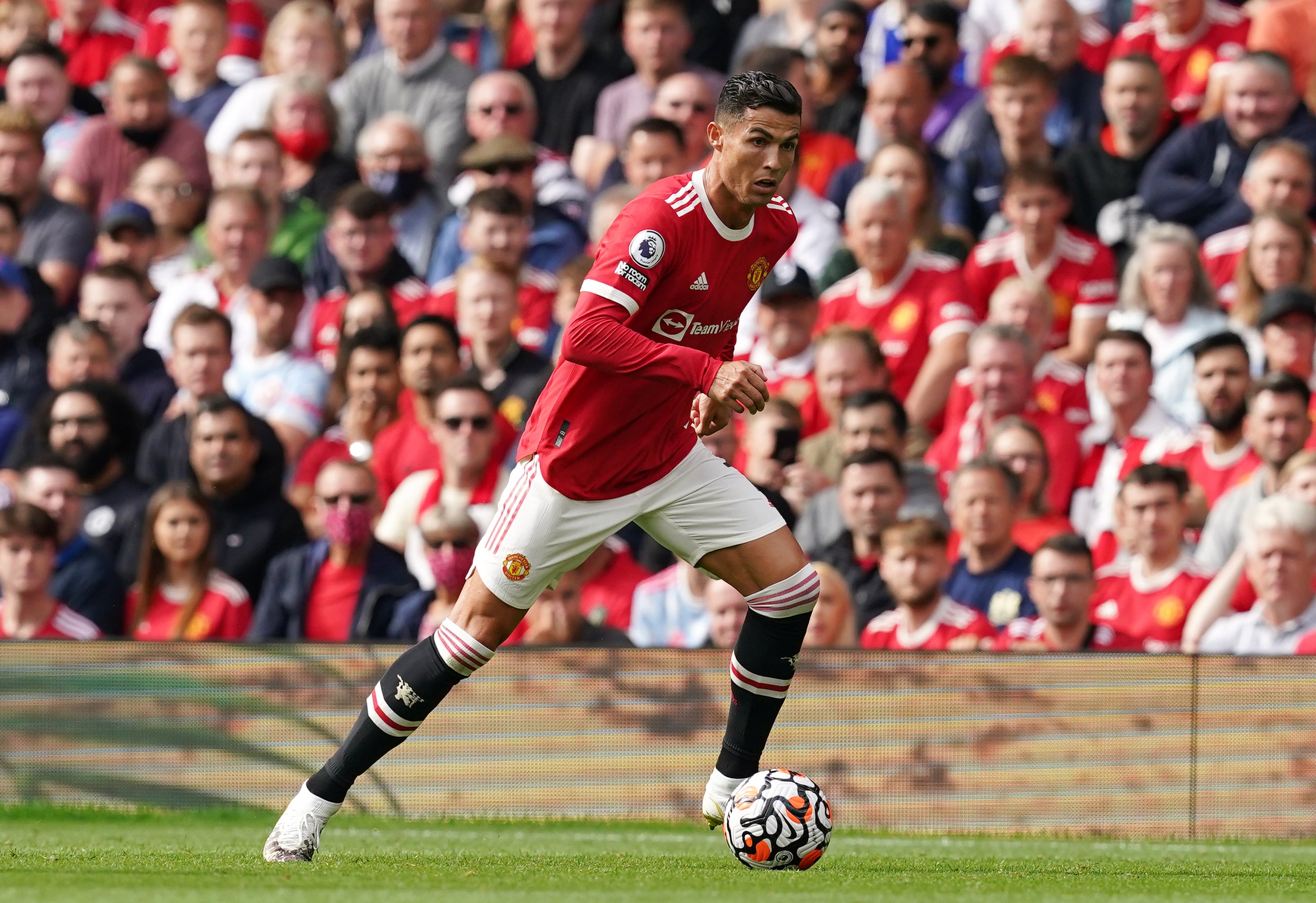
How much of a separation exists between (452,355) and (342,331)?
3.30 feet

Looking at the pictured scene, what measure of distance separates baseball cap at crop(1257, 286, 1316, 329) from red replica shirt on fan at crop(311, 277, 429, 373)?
5.22 metres

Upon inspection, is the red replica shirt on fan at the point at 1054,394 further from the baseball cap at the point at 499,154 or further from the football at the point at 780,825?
the football at the point at 780,825

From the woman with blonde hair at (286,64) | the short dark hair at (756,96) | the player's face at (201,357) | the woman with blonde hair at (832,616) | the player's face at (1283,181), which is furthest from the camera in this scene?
the woman with blonde hair at (286,64)

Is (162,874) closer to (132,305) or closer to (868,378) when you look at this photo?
(868,378)

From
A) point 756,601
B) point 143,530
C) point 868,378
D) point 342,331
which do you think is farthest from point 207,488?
point 756,601

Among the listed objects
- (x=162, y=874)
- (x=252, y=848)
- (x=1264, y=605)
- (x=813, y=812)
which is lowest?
(x=1264, y=605)

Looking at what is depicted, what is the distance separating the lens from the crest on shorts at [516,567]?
6848 millimetres

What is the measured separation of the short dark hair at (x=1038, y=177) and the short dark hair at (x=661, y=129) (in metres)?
2.09

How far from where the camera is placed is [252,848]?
7777 millimetres

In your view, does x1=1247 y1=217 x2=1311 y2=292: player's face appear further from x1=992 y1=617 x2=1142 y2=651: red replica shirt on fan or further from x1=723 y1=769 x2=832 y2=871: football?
x1=723 y1=769 x2=832 y2=871: football

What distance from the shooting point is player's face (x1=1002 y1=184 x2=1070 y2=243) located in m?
11.8

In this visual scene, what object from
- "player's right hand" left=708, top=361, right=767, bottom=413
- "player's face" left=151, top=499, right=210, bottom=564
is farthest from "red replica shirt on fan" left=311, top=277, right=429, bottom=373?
"player's right hand" left=708, top=361, right=767, bottom=413

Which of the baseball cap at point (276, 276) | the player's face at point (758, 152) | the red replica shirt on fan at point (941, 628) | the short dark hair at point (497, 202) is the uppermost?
the player's face at point (758, 152)

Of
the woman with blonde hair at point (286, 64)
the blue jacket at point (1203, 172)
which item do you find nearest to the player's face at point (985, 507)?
the blue jacket at point (1203, 172)
